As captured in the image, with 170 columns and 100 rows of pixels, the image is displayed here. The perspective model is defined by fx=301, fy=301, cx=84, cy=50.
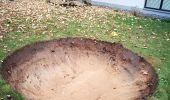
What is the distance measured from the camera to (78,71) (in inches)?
461

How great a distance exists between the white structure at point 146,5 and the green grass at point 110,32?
2.24ft

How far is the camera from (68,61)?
12.1m

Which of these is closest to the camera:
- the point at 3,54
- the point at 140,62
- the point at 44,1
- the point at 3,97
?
the point at 3,97

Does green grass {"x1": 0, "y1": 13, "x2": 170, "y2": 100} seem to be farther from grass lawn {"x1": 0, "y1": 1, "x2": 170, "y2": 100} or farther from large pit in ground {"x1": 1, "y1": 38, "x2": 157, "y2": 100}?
large pit in ground {"x1": 1, "y1": 38, "x2": 157, "y2": 100}

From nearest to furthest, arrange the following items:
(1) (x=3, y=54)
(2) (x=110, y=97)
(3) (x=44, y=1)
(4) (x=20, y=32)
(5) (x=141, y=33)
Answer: (2) (x=110, y=97)
(1) (x=3, y=54)
(4) (x=20, y=32)
(5) (x=141, y=33)
(3) (x=44, y=1)

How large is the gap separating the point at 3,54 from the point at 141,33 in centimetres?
652

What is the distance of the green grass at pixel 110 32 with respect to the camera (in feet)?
39.7

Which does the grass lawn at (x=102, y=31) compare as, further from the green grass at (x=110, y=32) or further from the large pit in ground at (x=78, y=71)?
the large pit in ground at (x=78, y=71)

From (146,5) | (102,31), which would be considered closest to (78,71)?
(102,31)

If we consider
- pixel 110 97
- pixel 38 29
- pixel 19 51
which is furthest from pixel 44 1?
pixel 110 97

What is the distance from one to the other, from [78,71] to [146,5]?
22.7 feet

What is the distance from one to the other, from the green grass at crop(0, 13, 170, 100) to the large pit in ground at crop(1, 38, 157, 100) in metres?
0.39

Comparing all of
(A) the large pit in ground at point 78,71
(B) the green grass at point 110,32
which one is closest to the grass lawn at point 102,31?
(B) the green grass at point 110,32

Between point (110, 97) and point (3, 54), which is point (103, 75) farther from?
point (3, 54)
